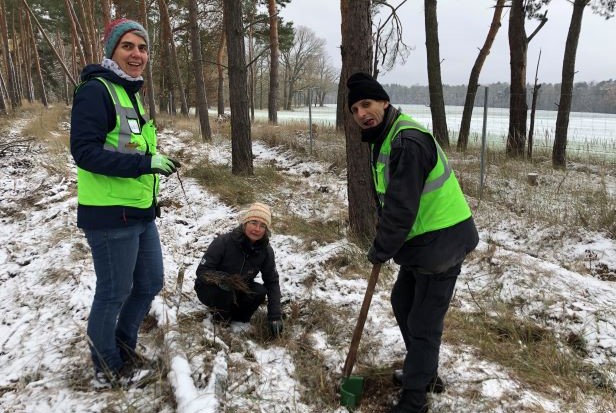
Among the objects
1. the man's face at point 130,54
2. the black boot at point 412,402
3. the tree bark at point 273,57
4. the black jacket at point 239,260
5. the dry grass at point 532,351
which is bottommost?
the dry grass at point 532,351

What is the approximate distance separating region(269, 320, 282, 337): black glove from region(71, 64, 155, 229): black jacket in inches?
59.2

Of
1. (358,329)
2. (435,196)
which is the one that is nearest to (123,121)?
(435,196)

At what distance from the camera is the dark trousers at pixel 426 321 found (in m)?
2.18

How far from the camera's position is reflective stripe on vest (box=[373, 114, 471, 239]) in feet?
6.75

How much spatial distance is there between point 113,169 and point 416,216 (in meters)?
1.44

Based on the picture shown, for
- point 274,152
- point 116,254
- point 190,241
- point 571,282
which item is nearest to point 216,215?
point 190,241

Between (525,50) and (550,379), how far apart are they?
28.4ft

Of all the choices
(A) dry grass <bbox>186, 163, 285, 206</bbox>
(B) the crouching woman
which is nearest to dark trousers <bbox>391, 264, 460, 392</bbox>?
(B) the crouching woman

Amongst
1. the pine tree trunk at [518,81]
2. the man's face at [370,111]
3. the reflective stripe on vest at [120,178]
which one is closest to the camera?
the reflective stripe on vest at [120,178]

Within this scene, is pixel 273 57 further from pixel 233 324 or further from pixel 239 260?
pixel 233 324

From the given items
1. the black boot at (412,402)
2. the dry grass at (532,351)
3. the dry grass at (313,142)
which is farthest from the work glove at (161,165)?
the dry grass at (313,142)

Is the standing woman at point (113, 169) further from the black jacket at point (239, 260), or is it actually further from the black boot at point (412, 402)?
the black boot at point (412, 402)

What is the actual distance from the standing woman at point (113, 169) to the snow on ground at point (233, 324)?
42 centimetres

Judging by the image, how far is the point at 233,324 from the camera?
3389mm
